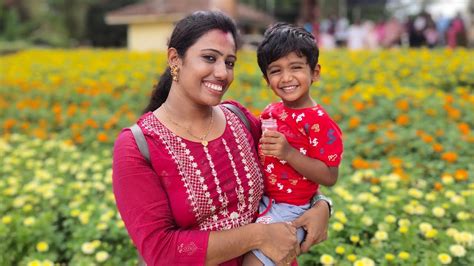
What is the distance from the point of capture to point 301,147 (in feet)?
5.81

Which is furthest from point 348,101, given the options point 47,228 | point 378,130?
point 47,228

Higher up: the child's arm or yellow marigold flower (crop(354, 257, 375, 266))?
the child's arm

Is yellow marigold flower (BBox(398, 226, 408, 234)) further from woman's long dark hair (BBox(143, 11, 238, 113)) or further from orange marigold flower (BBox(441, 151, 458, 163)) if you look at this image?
woman's long dark hair (BBox(143, 11, 238, 113))

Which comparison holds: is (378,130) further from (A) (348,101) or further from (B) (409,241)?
(B) (409,241)

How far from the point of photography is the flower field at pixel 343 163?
257cm

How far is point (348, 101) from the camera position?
5.34 meters

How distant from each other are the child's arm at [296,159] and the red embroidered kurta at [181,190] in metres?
0.13

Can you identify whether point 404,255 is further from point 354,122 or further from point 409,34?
point 409,34

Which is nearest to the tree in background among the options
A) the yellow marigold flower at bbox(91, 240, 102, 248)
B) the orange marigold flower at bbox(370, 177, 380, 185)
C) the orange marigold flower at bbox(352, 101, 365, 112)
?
the orange marigold flower at bbox(352, 101, 365, 112)

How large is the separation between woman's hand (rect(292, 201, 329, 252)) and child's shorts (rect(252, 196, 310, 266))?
3 centimetres

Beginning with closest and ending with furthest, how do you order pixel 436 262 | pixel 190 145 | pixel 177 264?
1. pixel 177 264
2. pixel 190 145
3. pixel 436 262

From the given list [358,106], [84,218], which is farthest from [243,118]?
[358,106]

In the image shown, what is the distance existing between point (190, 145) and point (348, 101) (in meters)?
3.95

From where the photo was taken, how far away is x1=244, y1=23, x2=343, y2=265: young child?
1.69m
